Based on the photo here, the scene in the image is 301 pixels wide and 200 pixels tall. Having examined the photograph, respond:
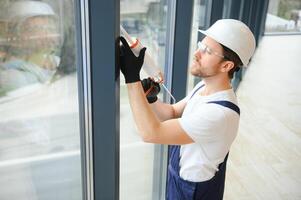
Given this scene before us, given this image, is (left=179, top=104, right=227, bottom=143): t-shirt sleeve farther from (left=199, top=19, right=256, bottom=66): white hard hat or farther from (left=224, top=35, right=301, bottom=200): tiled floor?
(left=224, top=35, right=301, bottom=200): tiled floor

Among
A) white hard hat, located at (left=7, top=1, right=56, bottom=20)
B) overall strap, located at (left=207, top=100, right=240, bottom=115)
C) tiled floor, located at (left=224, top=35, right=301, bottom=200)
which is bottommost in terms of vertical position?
tiled floor, located at (left=224, top=35, right=301, bottom=200)

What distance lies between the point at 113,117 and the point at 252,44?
646 mm

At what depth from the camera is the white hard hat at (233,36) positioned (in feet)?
4.87

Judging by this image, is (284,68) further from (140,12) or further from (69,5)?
(69,5)

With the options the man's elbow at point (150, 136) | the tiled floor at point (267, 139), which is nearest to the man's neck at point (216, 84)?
the man's elbow at point (150, 136)

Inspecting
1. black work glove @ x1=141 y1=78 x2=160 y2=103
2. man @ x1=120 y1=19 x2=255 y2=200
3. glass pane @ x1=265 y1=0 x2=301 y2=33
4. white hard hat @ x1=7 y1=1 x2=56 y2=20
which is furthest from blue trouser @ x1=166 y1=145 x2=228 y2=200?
glass pane @ x1=265 y1=0 x2=301 y2=33

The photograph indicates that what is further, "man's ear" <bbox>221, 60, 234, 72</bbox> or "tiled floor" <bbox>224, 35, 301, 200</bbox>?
"tiled floor" <bbox>224, 35, 301, 200</bbox>

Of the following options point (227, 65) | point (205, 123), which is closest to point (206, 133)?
point (205, 123)

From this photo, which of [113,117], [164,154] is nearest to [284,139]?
[164,154]

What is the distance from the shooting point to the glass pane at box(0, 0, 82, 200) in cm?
134

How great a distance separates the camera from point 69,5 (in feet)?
4.57

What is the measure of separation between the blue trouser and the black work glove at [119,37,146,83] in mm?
468

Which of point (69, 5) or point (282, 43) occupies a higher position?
point (69, 5)

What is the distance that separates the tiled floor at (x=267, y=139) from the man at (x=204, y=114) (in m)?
1.49
